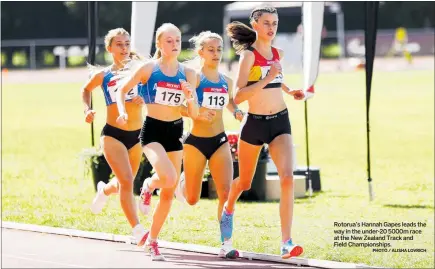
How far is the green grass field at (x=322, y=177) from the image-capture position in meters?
12.2

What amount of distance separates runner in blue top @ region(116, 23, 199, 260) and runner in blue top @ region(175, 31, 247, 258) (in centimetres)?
16

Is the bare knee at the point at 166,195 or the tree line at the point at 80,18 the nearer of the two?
the bare knee at the point at 166,195

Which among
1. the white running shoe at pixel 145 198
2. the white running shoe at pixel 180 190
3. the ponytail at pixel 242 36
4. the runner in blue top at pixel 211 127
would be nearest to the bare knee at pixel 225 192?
the runner in blue top at pixel 211 127

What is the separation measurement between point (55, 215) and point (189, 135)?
3817 millimetres

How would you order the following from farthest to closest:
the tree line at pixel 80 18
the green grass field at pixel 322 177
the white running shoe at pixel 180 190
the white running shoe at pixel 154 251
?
the tree line at pixel 80 18 < the green grass field at pixel 322 177 < the white running shoe at pixel 180 190 < the white running shoe at pixel 154 251

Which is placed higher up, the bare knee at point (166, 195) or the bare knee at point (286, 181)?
the bare knee at point (286, 181)

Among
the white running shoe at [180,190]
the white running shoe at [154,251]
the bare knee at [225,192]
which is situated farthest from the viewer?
the white running shoe at [180,190]

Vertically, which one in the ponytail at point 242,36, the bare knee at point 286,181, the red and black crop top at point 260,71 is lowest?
the bare knee at point 286,181

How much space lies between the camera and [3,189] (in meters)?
17.0

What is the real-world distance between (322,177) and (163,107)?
32.6 feet

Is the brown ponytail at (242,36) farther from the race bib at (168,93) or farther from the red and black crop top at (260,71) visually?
the race bib at (168,93)

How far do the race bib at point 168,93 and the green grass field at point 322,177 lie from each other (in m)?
1.80

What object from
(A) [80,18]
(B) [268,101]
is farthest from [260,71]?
(A) [80,18]

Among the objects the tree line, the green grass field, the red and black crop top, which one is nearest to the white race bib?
the red and black crop top
